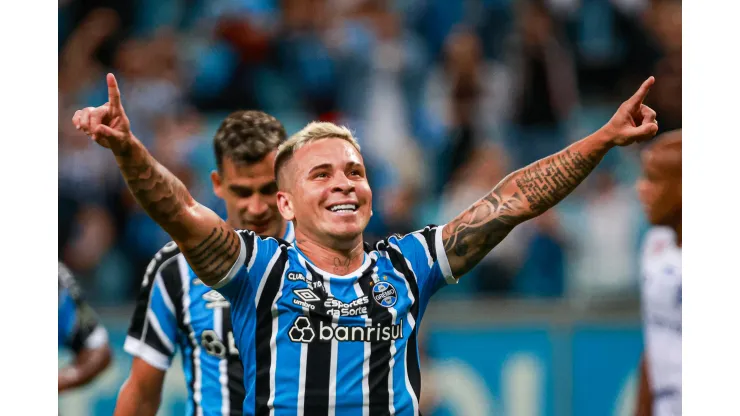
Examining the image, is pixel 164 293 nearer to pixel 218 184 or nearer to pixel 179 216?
pixel 218 184

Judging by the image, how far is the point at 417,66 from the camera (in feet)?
30.2

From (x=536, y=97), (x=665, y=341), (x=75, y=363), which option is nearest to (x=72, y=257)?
(x=75, y=363)

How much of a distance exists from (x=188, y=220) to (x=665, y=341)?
3018 mm

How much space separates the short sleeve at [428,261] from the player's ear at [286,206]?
42 centimetres

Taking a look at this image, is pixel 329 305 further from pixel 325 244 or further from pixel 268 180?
pixel 268 180

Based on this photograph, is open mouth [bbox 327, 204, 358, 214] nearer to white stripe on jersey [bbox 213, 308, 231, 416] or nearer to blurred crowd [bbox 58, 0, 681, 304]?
white stripe on jersey [bbox 213, 308, 231, 416]

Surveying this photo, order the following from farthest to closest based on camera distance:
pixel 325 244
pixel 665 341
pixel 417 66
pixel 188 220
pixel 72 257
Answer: pixel 417 66, pixel 72 257, pixel 665 341, pixel 325 244, pixel 188 220

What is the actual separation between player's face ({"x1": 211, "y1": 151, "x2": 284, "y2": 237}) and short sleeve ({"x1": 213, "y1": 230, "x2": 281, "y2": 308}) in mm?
677

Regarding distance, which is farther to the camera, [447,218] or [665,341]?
[447,218]

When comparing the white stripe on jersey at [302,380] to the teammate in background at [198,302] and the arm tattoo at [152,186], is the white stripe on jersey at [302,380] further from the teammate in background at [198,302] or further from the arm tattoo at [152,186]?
the teammate in background at [198,302]

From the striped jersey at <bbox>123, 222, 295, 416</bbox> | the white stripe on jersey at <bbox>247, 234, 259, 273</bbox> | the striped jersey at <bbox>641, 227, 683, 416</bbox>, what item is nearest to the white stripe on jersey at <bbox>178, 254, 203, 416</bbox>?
the striped jersey at <bbox>123, 222, 295, 416</bbox>

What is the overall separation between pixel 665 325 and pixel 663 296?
0.15 m

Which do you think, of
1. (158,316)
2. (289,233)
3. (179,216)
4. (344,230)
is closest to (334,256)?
(344,230)

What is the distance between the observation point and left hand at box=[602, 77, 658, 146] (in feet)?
11.1
